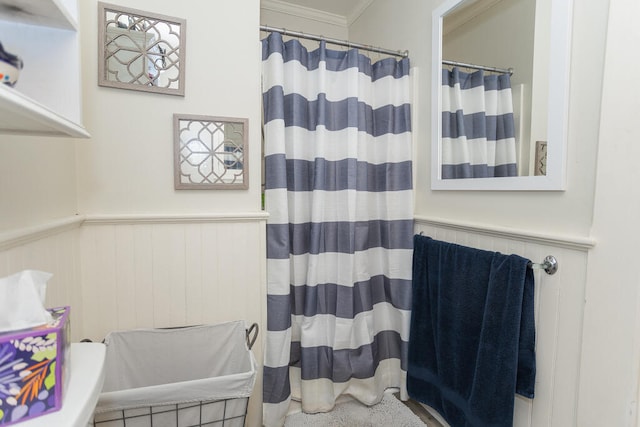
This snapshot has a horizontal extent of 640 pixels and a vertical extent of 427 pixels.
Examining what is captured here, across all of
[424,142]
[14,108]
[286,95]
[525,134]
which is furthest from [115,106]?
[525,134]

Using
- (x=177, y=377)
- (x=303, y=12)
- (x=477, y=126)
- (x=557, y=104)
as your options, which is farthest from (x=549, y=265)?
(x=303, y=12)

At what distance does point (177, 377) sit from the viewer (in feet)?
4.17

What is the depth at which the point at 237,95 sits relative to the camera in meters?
1.35

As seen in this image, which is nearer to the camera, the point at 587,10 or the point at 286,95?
the point at 587,10

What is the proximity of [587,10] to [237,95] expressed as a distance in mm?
1252

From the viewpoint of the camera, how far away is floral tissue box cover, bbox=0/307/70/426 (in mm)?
501

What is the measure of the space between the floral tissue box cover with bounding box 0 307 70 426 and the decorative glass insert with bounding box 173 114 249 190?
82 centimetres

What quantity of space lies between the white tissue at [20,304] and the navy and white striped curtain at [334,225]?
969 mm

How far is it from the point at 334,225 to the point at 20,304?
3.99 ft

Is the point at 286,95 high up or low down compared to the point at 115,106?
up

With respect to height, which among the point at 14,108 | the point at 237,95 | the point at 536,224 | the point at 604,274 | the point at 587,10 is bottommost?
the point at 604,274

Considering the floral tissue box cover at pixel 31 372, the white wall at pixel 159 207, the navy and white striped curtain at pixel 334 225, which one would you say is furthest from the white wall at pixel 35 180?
the navy and white striped curtain at pixel 334 225

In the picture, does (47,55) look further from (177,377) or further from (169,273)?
(177,377)

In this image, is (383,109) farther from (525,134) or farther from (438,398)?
(438,398)
